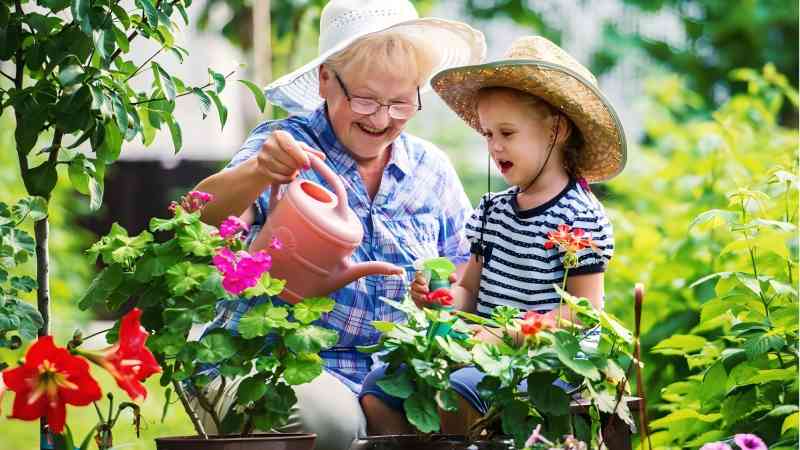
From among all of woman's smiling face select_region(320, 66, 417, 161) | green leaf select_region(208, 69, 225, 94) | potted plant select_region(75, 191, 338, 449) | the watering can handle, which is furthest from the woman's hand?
woman's smiling face select_region(320, 66, 417, 161)

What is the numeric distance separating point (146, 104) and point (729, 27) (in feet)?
30.5

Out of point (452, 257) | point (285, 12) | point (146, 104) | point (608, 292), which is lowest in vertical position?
point (608, 292)

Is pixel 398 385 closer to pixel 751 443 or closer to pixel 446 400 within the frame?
pixel 446 400

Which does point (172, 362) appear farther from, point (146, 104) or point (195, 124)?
point (195, 124)

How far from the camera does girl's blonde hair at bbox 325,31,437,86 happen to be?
2.64 metres

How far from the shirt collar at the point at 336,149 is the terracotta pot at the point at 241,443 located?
0.88 meters

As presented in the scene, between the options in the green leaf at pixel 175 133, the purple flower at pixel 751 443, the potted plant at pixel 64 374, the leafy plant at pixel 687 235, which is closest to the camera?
the potted plant at pixel 64 374

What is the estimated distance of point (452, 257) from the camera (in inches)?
112

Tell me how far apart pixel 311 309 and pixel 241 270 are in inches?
6.4

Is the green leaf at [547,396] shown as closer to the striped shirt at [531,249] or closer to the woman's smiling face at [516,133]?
the striped shirt at [531,249]

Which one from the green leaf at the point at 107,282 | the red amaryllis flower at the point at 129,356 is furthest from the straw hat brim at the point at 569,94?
the red amaryllis flower at the point at 129,356

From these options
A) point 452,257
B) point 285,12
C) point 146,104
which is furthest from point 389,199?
point 285,12

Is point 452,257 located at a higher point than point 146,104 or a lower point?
lower

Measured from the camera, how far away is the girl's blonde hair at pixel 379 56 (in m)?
2.64
